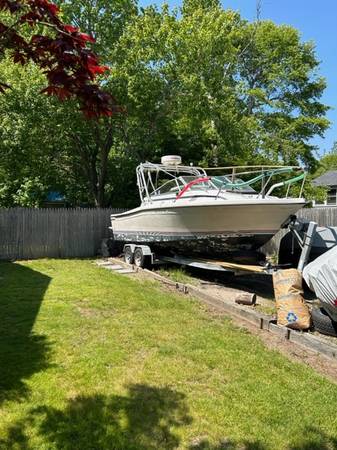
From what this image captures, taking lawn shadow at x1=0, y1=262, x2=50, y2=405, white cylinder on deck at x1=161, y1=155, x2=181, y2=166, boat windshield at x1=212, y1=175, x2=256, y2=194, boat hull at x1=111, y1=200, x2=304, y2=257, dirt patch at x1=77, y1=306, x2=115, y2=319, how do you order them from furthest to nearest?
1. white cylinder on deck at x1=161, y1=155, x2=181, y2=166
2. boat windshield at x1=212, y1=175, x2=256, y2=194
3. boat hull at x1=111, y1=200, x2=304, y2=257
4. dirt patch at x1=77, y1=306, x2=115, y2=319
5. lawn shadow at x1=0, y1=262, x2=50, y2=405

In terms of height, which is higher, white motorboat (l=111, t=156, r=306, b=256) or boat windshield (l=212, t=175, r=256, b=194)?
boat windshield (l=212, t=175, r=256, b=194)

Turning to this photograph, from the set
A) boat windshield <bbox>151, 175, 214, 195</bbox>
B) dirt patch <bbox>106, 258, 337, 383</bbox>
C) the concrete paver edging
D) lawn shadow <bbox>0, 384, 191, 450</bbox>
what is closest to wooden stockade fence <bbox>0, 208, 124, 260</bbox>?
dirt patch <bbox>106, 258, 337, 383</bbox>

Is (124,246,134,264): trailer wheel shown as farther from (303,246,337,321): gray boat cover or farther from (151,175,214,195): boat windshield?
(303,246,337,321): gray boat cover

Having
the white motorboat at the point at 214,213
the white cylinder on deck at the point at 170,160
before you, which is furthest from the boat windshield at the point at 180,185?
the white cylinder on deck at the point at 170,160

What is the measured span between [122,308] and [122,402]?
3.15 meters

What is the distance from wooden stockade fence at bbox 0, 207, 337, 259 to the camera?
1259cm

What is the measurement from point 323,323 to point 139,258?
20.3 ft

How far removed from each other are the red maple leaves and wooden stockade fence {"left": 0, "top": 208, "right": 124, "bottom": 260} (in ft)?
34.1

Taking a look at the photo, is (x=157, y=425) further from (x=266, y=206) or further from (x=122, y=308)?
(x=266, y=206)

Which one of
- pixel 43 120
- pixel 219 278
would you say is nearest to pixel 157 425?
pixel 219 278

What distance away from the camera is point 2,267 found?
10.9m

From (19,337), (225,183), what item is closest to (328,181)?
(225,183)

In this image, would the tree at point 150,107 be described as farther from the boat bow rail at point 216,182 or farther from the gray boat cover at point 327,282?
the gray boat cover at point 327,282

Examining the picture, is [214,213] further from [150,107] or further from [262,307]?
[150,107]
